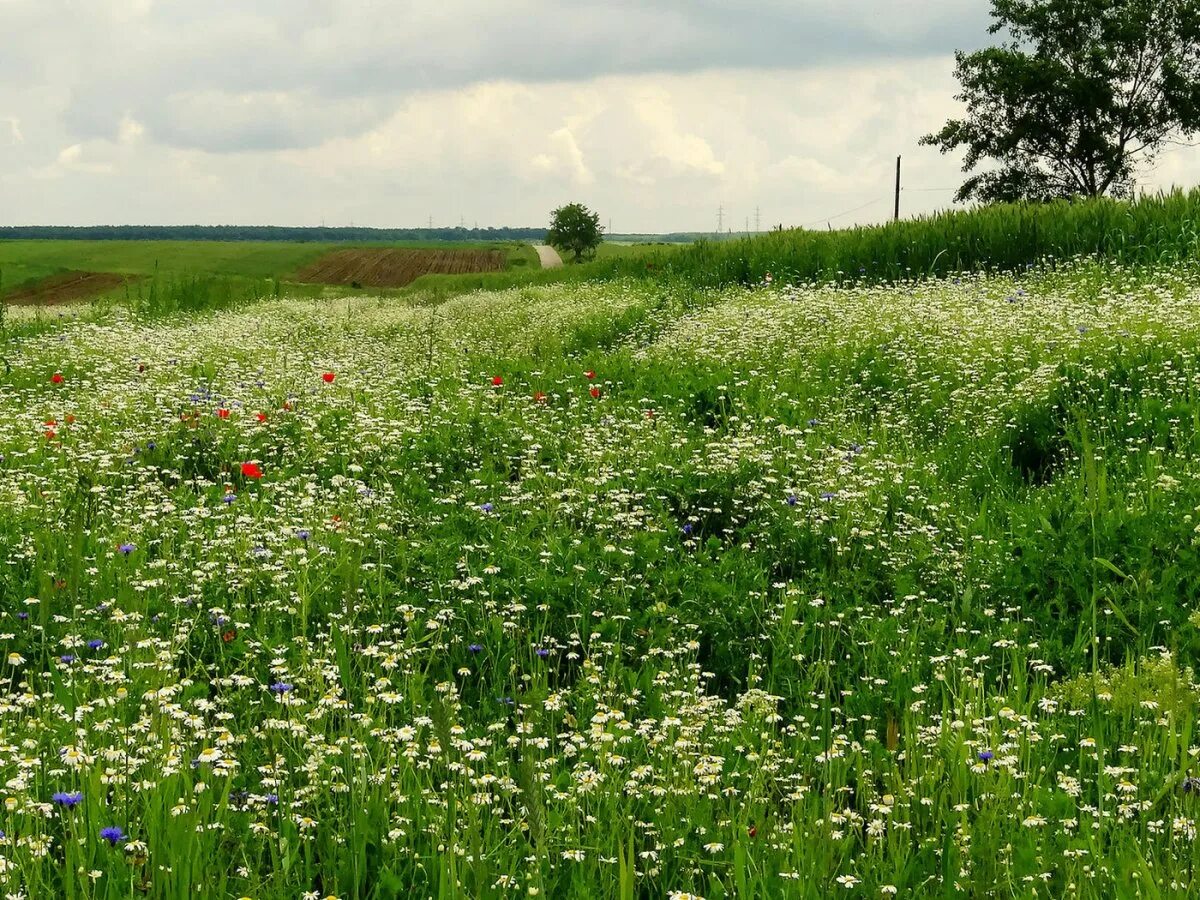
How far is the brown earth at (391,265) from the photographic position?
227 ft

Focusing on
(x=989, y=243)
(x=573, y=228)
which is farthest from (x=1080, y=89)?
(x=573, y=228)

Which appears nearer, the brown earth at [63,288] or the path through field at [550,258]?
the brown earth at [63,288]

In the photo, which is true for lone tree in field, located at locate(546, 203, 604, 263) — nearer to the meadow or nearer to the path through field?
the path through field

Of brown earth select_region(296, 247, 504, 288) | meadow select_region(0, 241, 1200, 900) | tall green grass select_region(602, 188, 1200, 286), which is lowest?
meadow select_region(0, 241, 1200, 900)

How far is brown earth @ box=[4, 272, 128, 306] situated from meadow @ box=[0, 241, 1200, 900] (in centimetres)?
3039

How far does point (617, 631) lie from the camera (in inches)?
184

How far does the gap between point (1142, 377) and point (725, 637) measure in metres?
5.06

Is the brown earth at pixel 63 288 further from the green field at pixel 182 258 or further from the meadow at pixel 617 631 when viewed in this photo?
the meadow at pixel 617 631

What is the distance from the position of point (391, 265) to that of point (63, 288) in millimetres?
42900

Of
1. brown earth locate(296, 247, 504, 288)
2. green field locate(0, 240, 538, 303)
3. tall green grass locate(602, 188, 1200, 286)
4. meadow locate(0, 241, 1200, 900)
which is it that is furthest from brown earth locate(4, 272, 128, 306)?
meadow locate(0, 241, 1200, 900)

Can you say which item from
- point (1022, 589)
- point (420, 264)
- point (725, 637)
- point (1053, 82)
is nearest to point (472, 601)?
point (725, 637)

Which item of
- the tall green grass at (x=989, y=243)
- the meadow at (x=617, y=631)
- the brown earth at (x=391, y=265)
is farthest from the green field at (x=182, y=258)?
the meadow at (x=617, y=631)

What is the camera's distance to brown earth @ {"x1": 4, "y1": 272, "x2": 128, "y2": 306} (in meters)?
36.1

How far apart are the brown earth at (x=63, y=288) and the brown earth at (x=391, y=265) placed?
782 inches
